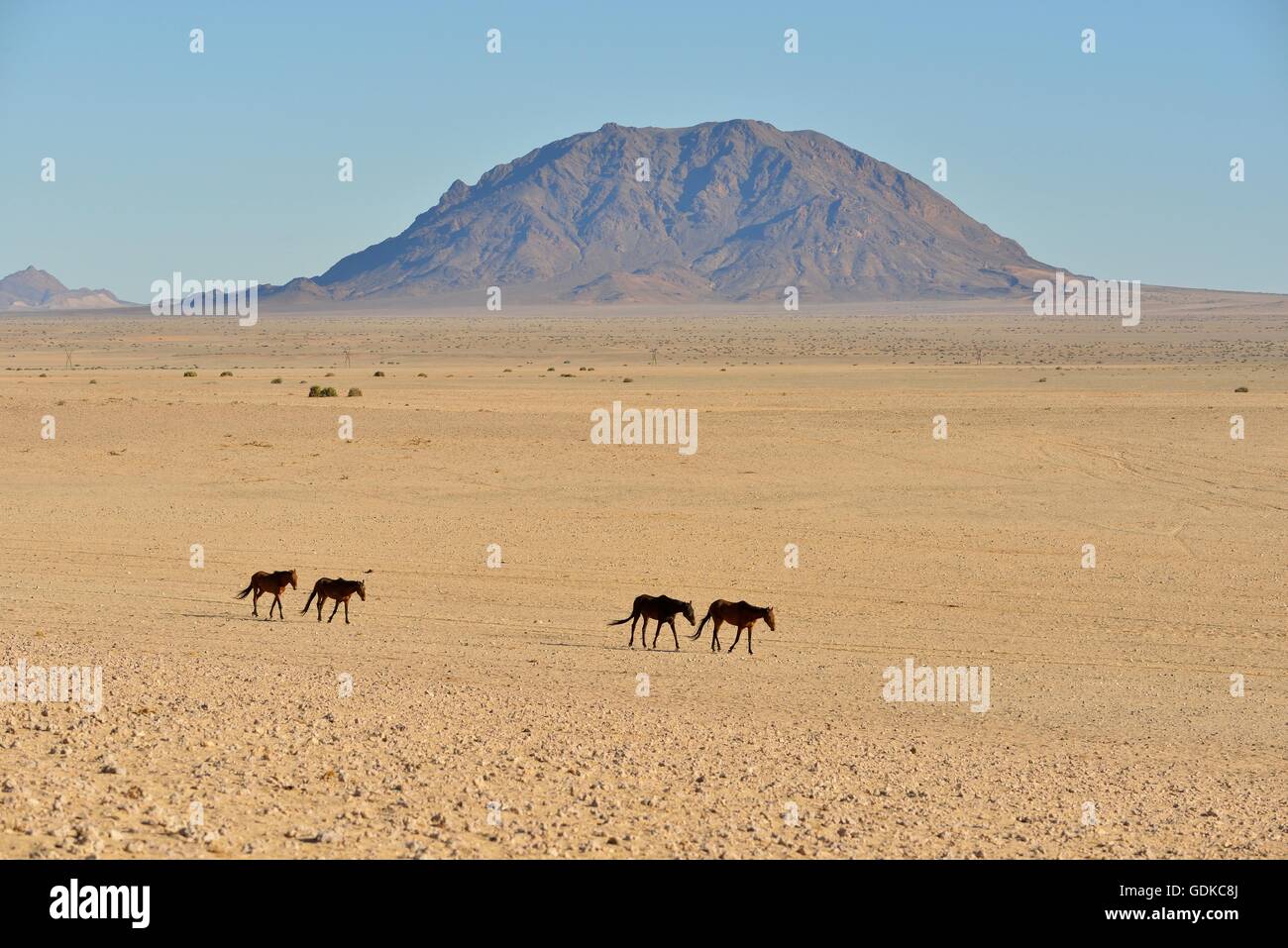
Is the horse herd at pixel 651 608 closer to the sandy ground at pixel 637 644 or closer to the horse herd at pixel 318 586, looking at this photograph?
the horse herd at pixel 318 586

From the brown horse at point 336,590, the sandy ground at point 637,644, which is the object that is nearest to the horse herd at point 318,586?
the brown horse at point 336,590

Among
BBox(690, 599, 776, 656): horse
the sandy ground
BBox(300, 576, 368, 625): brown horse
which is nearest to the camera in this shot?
the sandy ground

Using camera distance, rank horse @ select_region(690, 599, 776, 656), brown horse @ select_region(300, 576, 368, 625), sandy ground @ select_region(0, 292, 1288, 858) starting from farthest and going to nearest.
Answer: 1. brown horse @ select_region(300, 576, 368, 625)
2. horse @ select_region(690, 599, 776, 656)
3. sandy ground @ select_region(0, 292, 1288, 858)

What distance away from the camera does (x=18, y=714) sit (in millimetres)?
11086

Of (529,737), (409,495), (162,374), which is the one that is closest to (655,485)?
(409,495)

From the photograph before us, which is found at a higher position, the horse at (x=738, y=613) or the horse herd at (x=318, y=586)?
the horse herd at (x=318, y=586)

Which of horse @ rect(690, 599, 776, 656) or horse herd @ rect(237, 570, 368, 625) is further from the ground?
horse herd @ rect(237, 570, 368, 625)

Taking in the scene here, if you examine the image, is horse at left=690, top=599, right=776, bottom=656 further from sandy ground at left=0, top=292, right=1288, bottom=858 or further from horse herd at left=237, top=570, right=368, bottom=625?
horse herd at left=237, top=570, right=368, bottom=625

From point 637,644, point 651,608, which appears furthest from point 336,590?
point 651,608

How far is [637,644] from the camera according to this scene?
16.9 meters

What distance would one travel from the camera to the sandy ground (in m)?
9.35

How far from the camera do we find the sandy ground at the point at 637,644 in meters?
9.35

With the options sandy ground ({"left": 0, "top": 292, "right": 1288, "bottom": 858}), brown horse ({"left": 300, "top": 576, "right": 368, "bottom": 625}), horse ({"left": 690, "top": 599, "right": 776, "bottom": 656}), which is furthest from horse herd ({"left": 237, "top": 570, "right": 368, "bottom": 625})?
horse ({"left": 690, "top": 599, "right": 776, "bottom": 656})
